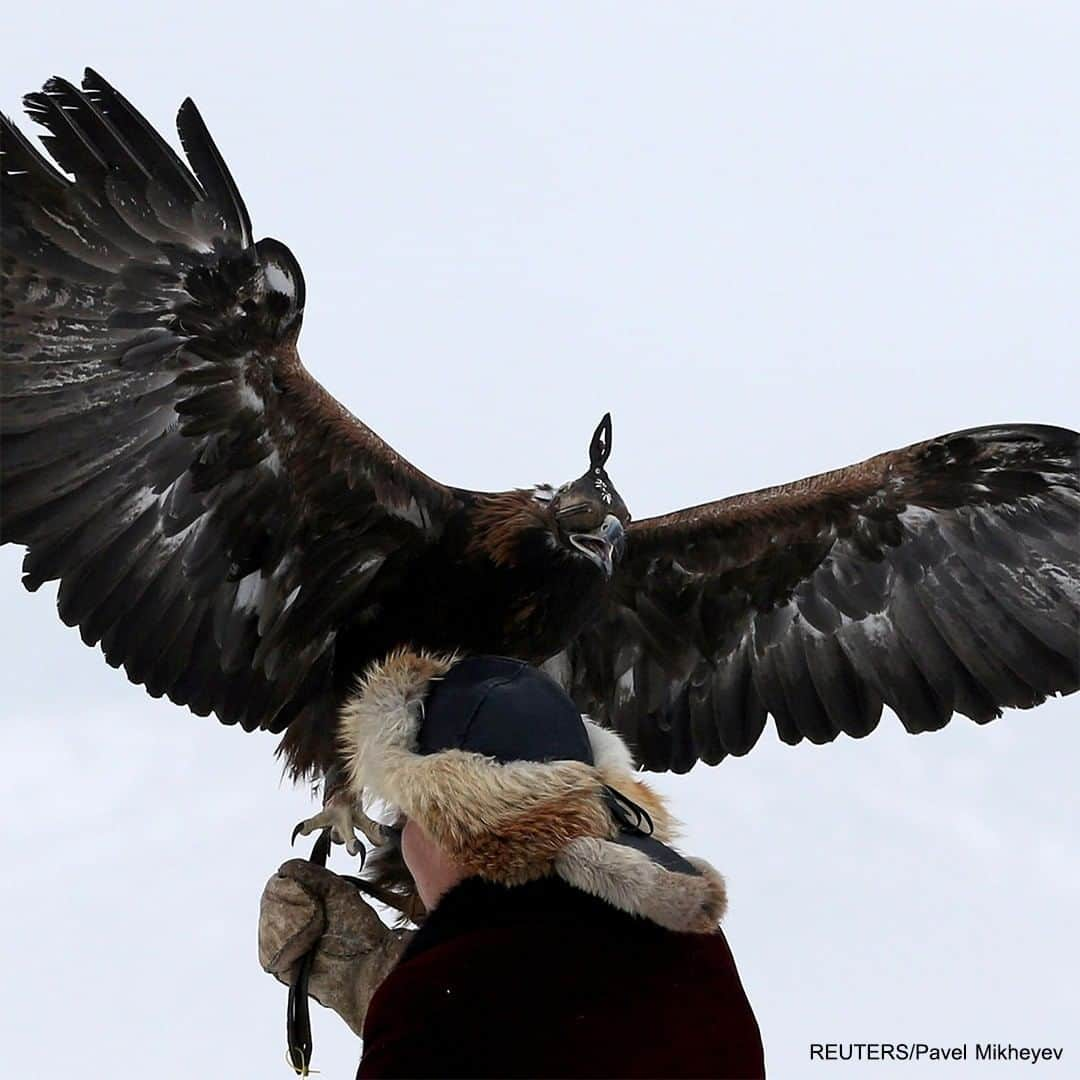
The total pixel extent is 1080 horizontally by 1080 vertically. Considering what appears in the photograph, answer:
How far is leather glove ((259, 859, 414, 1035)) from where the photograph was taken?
412 cm

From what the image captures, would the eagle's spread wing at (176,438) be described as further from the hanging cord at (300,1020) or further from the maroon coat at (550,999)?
the maroon coat at (550,999)

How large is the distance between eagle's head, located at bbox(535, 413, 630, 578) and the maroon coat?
212 centimetres

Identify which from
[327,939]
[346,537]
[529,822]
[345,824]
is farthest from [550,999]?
[346,537]

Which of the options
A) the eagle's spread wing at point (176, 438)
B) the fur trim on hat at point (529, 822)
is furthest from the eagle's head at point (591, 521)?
the fur trim on hat at point (529, 822)

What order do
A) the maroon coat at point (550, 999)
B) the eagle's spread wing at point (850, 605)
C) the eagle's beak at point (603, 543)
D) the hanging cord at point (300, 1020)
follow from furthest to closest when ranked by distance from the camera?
the eagle's spread wing at point (850, 605)
the eagle's beak at point (603, 543)
the hanging cord at point (300, 1020)
the maroon coat at point (550, 999)

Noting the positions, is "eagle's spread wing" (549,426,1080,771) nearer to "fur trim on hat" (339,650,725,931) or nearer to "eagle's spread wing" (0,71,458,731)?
"eagle's spread wing" (0,71,458,731)

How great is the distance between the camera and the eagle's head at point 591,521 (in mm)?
4715

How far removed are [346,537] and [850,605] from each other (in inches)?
76.8

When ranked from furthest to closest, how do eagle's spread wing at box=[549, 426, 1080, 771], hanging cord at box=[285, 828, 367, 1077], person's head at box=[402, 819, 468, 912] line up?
eagle's spread wing at box=[549, 426, 1080, 771]
hanging cord at box=[285, 828, 367, 1077]
person's head at box=[402, 819, 468, 912]

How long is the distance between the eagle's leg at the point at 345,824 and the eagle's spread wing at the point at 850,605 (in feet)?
3.95

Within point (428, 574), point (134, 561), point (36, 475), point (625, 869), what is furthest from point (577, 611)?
point (625, 869)

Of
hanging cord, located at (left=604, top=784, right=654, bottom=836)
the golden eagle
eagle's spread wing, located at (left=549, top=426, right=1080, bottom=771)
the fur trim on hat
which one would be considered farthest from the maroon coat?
eagle's spread wing, located at (left=549, top=426, right=1080, bottom=771)

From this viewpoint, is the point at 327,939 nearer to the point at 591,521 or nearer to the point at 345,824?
the point at 345,824

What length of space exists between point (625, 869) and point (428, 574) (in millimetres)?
2423
